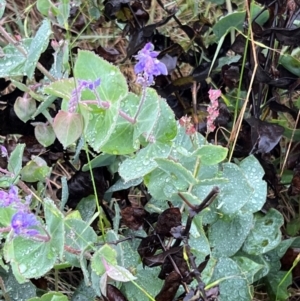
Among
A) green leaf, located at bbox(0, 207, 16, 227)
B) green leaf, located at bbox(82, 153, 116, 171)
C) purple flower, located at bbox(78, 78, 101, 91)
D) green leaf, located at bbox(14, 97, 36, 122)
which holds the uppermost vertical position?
purple flower, located at bbox(78, 78, 101, 91)

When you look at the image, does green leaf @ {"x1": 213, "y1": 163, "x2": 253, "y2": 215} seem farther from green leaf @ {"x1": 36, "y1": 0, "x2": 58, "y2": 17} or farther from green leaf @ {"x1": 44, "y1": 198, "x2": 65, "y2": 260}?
→ green leaf @ {"x1": 36, "y1": 0, "x2": 58, "y2": 17}

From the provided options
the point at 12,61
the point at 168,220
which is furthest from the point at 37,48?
the point at 168,220

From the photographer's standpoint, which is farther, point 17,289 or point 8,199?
point 17,289

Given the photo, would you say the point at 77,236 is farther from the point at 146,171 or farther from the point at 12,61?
the point at 12,61

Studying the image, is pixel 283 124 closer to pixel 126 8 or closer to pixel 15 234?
pixel 126 8

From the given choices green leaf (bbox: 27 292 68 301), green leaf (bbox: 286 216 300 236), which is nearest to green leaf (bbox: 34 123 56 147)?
green leaf (bbox: 27 292 68 301)
